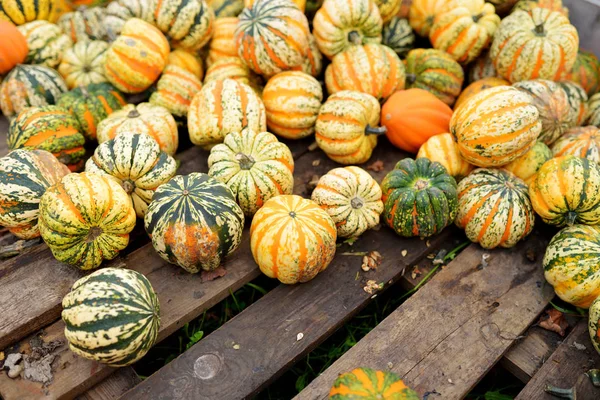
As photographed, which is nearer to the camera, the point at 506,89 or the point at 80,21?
the point at 506,89

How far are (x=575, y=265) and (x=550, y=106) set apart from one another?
3.97ft

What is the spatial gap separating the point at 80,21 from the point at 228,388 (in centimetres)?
320

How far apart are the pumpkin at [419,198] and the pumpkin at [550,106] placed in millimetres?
868

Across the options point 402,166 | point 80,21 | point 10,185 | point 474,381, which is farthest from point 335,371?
point 80,21

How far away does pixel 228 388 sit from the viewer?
2422 mm

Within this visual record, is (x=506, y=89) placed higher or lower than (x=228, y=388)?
higher

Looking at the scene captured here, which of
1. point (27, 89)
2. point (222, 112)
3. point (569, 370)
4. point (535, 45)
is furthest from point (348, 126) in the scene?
point (27, 89)

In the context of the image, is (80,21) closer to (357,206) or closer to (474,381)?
(357,206)

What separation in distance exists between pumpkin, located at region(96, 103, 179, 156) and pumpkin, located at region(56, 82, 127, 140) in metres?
0.13

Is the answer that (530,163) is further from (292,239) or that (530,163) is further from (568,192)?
(292,239)

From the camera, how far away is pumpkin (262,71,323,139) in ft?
11.7

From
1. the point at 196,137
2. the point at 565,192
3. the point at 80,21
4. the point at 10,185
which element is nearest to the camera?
the point at 10,185

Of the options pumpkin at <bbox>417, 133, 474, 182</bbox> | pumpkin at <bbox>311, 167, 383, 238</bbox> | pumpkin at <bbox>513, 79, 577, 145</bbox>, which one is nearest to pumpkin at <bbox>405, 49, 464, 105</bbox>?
pumpkin at <bbox>513, 79, 577, 145</bbox>

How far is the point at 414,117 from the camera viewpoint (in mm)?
3518
